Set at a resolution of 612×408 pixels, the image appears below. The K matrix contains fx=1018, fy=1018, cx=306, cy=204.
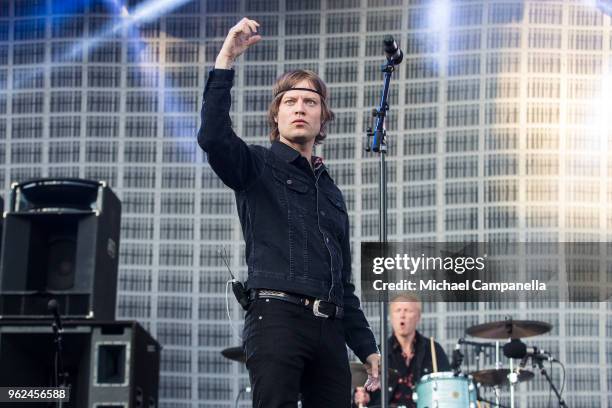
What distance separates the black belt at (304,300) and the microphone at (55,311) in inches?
98.4

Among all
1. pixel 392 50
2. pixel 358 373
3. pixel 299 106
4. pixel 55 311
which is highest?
pixel 392 50

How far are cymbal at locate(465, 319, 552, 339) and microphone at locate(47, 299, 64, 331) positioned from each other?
233 centimetres

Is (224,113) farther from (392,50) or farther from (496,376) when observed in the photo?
(496,376)

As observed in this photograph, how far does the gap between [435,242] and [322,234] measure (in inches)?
169

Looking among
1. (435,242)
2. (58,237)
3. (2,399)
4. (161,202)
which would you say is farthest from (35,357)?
(435,242)

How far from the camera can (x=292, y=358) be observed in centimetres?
214

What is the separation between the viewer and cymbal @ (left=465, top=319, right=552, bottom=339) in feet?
19.1

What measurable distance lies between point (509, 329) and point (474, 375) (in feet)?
1.11

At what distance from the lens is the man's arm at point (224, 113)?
221cm

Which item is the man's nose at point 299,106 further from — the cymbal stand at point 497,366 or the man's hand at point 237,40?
the cymbal stand at point 497,366

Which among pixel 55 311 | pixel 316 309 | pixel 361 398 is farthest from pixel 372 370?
pixel 361 398

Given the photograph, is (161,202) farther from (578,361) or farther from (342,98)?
(578,361)

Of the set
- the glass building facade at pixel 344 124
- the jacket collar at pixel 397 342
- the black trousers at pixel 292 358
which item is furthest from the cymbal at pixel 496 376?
the black trousers at pixel 292 358

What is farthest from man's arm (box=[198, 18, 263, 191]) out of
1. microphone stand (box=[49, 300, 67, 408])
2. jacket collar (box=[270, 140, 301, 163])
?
microphone stand (box=[49, 300, 67, 408])
